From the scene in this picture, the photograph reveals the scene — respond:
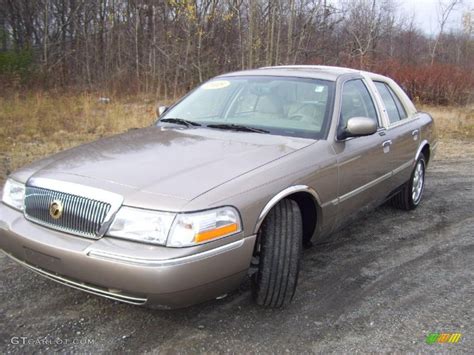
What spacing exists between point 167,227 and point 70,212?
1.90ft

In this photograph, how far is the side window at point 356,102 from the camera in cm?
370

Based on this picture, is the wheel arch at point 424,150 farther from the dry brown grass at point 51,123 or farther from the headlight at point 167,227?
the dry brown grass at point 51,123

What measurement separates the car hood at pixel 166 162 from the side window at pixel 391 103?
1663 mm

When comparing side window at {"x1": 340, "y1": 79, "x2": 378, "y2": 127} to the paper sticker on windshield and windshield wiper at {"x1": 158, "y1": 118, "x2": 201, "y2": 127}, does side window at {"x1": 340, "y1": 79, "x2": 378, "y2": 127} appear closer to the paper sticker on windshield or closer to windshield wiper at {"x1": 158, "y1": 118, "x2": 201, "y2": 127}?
the paper sticker on windshield

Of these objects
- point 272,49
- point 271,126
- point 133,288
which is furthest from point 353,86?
point 272,49

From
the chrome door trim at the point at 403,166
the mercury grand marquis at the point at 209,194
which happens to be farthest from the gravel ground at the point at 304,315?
the chrome door trim at the point at 403,166

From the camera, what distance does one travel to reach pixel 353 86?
13.3 ft

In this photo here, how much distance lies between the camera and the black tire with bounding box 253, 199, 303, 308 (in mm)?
2729

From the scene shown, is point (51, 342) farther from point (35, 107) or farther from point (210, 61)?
point (210, 61)

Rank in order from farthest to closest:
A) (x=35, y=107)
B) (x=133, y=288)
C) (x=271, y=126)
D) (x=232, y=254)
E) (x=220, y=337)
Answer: (x=35, y=107) → (x=271, y=126) → (x=220, y=337) → (x=232, y=254) → (x=133, y=288)

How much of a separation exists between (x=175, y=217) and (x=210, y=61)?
59.7 feet

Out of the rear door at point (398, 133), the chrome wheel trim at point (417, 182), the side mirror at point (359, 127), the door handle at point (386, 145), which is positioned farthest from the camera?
the chrome wheel trim at point (417, 182)

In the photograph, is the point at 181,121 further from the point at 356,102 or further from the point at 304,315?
the point at 304,315

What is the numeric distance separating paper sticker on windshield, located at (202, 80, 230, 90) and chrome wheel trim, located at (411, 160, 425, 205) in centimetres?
238
